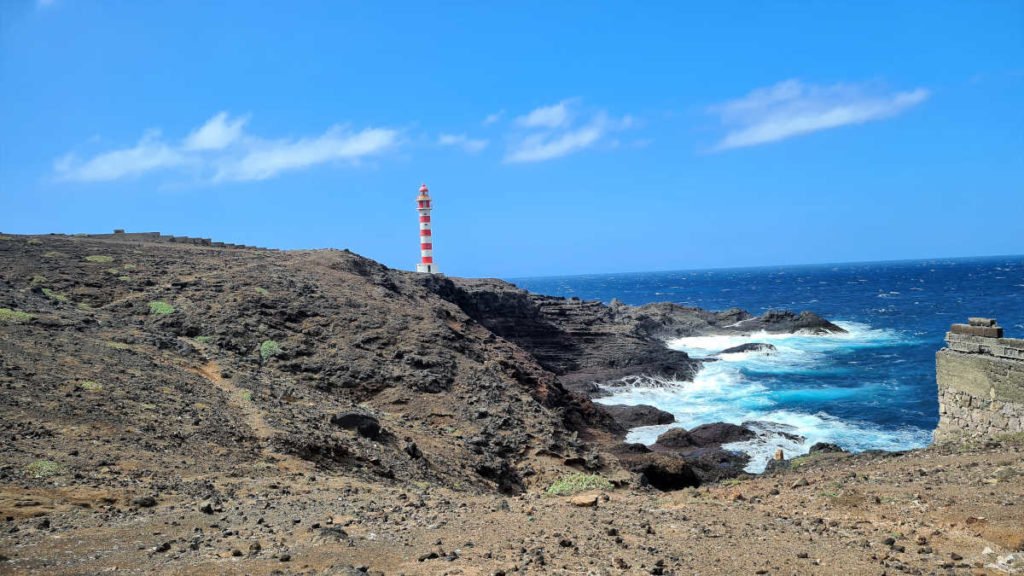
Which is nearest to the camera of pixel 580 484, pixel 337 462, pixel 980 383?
pixel 337 462

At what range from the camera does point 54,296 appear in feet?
59.6

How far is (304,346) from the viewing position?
18719mm

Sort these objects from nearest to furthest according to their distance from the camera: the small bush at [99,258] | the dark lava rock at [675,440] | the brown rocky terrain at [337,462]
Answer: the brown rocky terrain at [337,462], the small bush at [99,258], the dark lava rock at [675,440]

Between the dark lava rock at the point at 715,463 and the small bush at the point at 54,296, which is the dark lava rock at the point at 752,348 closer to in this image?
the dark lava rock at the point at 715,463

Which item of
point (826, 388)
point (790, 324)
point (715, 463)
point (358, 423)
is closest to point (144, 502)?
point (358, 423)

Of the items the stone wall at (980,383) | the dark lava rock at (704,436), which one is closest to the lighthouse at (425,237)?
the dark lava rock at (704,436)

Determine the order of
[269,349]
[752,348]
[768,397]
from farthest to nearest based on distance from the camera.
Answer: [752,348], [768,397], [269,349]

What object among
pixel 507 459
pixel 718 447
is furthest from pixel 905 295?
pixel 507 459

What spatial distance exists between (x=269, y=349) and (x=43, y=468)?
375 inches

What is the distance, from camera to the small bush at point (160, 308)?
18697 mm

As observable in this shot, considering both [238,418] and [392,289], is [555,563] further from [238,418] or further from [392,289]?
[392,289]

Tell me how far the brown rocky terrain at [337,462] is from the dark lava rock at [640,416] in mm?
4001

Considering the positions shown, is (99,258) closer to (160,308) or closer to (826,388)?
(160,308)

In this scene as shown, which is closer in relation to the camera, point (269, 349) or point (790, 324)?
point (269, 349)
